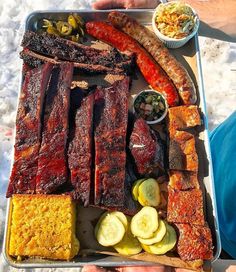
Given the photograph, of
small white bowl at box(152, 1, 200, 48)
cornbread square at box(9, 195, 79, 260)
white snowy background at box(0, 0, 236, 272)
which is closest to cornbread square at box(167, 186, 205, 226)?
cornbread square at box(9, 195, 79, 260)

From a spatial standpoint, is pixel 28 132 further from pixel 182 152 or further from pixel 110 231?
pixel 182 152

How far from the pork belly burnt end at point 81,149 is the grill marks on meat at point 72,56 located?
0.55 metres

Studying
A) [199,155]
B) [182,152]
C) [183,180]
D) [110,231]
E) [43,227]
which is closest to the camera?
[43,227]

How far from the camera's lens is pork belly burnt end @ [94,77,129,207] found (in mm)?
4320

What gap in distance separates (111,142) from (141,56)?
1249 mm

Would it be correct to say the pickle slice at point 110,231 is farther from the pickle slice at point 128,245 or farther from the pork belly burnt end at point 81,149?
the pork belly burnt end at point 81,149

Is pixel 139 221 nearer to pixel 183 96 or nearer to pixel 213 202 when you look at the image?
pixel 213 202

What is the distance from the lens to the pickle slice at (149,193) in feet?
14.3

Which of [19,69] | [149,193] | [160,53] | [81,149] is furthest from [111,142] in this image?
[19,69]

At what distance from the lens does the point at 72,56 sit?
5027 millimetres

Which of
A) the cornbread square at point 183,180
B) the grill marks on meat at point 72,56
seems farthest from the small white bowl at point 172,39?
the cornbread square at point 183,180

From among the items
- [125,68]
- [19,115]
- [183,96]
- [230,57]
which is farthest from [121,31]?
[230,57]

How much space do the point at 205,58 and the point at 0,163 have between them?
3.90 meters

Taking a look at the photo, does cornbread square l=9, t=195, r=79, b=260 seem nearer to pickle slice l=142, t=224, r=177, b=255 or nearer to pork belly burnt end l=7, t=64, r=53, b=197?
pork belly burnt end l=7, t=64, r=53, b=197
